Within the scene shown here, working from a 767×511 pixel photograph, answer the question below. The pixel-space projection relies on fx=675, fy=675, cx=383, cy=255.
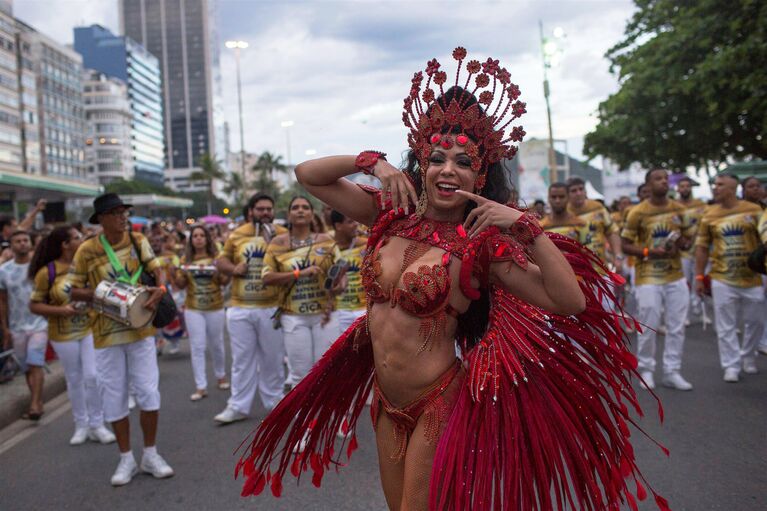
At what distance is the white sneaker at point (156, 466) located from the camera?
5047 millimetres

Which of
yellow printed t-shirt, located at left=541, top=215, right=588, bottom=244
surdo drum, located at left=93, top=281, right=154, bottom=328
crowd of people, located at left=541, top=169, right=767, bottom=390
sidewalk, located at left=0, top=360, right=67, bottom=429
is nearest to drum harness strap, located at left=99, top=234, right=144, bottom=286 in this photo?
surdo drum, located at left=93, top=281, right=154, bottom=328

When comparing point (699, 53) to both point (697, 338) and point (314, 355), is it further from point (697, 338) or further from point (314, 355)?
point (314, 355)

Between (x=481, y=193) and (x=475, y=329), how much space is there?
24.2 inches

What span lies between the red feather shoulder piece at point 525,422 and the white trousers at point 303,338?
3.71 metres

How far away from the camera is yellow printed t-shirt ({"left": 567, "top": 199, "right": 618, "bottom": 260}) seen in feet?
25.6

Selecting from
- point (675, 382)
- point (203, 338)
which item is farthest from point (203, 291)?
point (675, 382)

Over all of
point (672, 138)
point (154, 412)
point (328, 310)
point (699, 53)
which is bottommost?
point (154, 412)

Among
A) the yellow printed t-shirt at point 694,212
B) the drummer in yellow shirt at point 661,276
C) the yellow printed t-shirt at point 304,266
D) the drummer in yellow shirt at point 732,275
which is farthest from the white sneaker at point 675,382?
the yellow printed t-shirt at point 304,266

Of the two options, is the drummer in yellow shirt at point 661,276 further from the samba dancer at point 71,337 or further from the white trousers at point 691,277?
the samba dancer at point 71,337

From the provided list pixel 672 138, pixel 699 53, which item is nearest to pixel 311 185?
pixel 699 53

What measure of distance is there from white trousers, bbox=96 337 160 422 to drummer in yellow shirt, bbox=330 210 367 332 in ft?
6.46

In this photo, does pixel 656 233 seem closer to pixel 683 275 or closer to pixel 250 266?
pixel 683 275

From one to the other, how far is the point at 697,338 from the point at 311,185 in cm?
849

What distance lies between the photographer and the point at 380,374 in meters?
2.77
